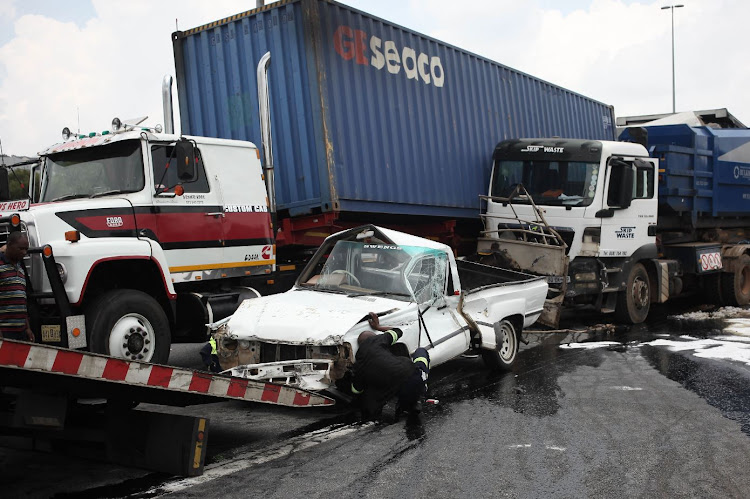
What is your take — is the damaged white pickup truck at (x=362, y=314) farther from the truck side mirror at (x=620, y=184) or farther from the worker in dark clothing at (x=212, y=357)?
the truck side mirror at (x=620, y=184)

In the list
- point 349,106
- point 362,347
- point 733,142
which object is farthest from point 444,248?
point 733,142

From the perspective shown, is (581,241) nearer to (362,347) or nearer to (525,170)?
(525,170)

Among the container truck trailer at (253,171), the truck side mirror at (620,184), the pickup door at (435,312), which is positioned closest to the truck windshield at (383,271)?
the pickup door at (435,312)

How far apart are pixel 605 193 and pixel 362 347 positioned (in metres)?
7.48

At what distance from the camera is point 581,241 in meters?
12.4

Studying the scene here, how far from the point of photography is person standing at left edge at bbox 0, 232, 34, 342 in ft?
20.0

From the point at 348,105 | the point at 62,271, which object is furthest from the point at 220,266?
the point at 348,105

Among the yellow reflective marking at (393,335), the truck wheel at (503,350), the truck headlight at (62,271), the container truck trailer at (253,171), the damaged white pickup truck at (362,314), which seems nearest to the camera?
the damaged white pickup truck at (362,314)

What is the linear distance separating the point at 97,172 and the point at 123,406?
13.0 ft

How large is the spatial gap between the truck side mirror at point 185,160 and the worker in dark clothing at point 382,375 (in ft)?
9.05

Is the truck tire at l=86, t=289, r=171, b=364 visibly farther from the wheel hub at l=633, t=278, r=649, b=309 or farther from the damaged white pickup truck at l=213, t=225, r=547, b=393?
the wheel hub at l=633, t=278, r=649, b=309

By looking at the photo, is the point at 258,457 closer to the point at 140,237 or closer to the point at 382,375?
the point at 382,375

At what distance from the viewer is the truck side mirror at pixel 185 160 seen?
8031mm

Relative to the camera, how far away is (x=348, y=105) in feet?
34.9
